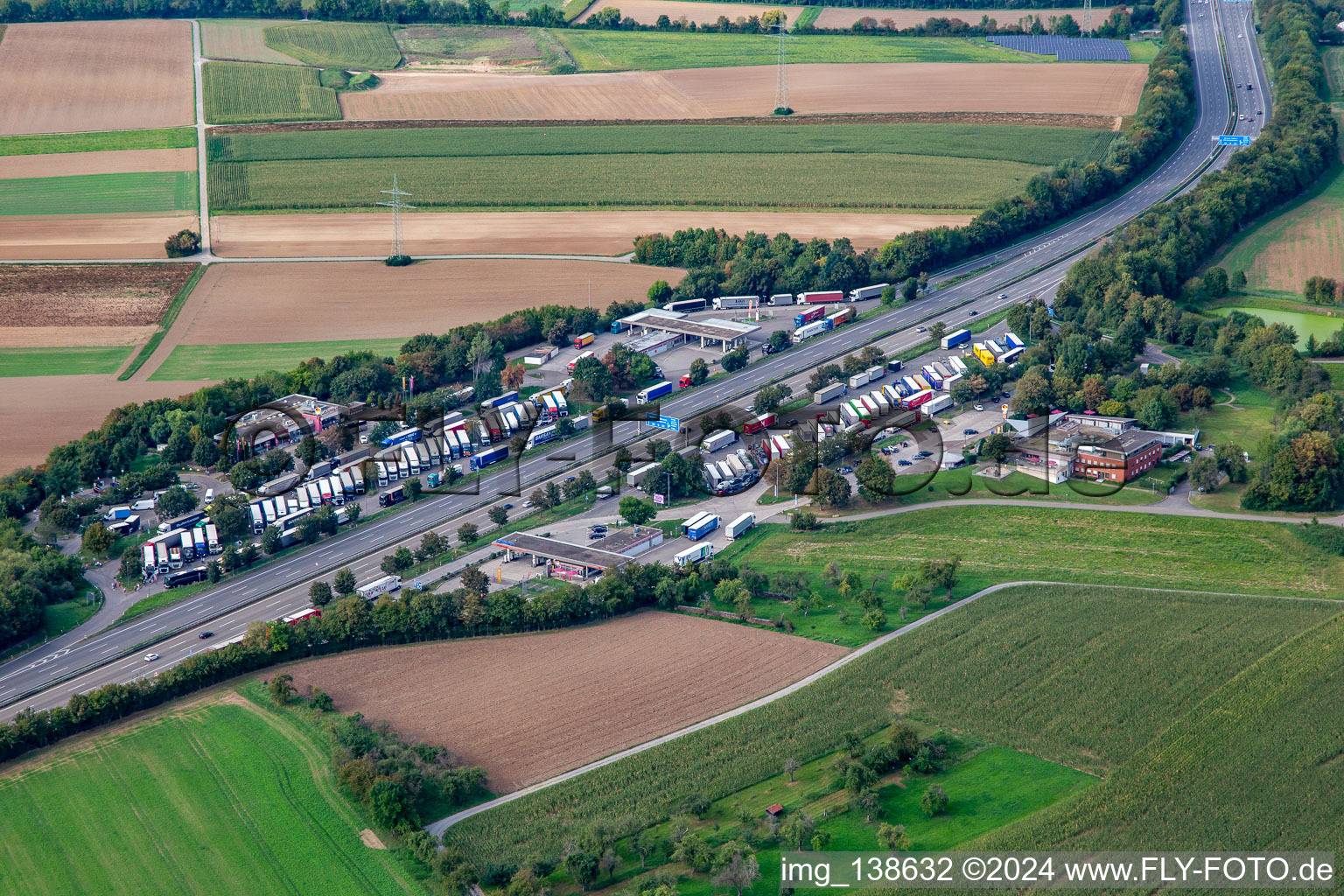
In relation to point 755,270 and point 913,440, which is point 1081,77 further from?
point 913,440

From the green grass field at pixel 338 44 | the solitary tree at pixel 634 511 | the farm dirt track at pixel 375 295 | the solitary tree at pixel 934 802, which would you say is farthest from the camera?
the green grass field at pixel 338 44

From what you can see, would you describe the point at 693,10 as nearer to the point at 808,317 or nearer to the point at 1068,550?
the point at 808,317

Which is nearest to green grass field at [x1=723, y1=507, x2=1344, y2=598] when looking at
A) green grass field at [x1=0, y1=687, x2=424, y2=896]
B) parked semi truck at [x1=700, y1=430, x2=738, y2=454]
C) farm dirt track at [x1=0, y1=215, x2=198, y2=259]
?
parked semi truck at [x1=700, y1=430, x2=738, y2=454]

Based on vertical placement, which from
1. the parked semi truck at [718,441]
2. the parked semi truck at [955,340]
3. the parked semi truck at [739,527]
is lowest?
the parked semi truck at [739,527]

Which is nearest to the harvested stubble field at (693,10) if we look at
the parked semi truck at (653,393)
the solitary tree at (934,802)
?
the parked semi truck at (653,393)

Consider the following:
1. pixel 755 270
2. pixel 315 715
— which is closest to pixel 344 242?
pixel 755 270

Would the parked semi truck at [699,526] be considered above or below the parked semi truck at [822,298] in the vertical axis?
below

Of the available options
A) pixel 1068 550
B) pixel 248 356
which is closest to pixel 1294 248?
pixel 1068 550

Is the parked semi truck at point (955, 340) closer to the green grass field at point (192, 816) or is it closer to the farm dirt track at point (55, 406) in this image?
the farm dirt track at point (55, 406)
